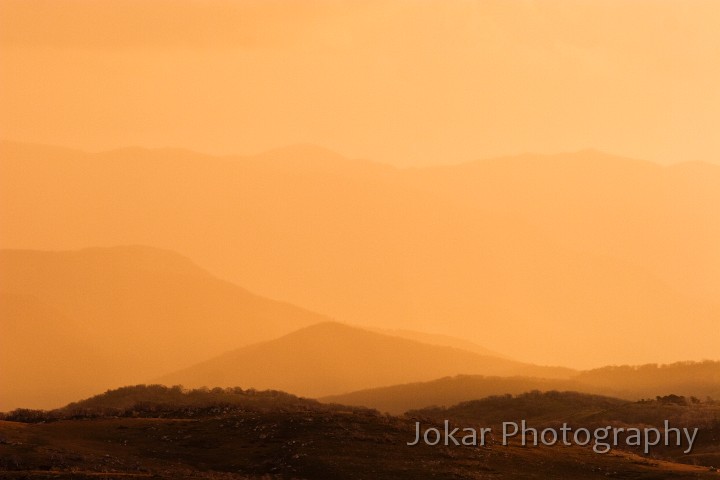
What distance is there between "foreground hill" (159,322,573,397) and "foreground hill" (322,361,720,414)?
20.2 m

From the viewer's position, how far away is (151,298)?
192500 mm

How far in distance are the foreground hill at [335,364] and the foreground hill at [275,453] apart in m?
79.0

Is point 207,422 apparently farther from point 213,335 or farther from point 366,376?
point 213,335

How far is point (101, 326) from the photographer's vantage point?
178375 millimetres

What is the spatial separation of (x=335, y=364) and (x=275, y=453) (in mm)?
96039

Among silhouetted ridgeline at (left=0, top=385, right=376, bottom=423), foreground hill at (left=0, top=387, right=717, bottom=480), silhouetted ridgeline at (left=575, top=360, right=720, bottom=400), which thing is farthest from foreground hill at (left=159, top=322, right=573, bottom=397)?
foreground hill at (left=0, top=387, right=717, bottom=480)

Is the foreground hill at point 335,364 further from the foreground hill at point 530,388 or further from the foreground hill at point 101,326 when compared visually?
the foreground hill at point 530,388

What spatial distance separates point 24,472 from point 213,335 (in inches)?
5748

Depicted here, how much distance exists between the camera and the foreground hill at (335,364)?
12838 cm

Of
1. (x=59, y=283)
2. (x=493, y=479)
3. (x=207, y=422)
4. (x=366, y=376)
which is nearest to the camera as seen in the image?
(x=493, y=479)

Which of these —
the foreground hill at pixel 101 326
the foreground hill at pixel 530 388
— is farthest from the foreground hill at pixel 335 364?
the foreground hill at pixel 530 388

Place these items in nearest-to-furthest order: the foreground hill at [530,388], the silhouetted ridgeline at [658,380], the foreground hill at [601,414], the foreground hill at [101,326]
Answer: the foreground hill at [601,414]
the silhouetted ridgeline at [658,380]
the foreground hill at [530,388]
the foreground hill at [101,326]

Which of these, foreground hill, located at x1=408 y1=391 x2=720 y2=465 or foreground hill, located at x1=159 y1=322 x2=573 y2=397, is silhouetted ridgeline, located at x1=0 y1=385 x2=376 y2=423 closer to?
foreground hill, located at x1=408 y1=391 x2=720 y2=465

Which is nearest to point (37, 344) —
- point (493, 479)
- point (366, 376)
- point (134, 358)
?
point (134, 358)
